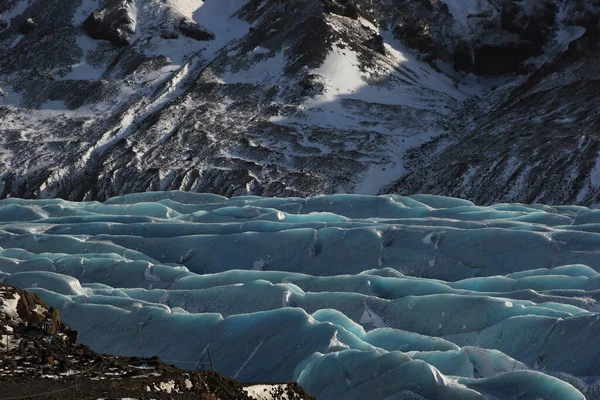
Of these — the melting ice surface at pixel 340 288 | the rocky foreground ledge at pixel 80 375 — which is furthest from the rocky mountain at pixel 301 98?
the rocky foreground ledge at pixel 80 375

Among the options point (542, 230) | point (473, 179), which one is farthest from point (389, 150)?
point (542, 230)

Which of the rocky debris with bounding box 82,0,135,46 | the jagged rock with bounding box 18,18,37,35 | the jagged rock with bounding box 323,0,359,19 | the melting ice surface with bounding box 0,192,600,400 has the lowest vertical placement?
the jagged rock with bounding box 18,18,37,35

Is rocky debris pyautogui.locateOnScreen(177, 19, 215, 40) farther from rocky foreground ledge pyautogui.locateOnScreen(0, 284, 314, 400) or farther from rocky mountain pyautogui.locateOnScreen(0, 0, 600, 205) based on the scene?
rocky foreground ledge pyautogui.locateOnScreen(0, 284, 314, 400)

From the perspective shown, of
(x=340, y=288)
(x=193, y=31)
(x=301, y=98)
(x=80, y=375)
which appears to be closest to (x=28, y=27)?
(x=193, y=31)

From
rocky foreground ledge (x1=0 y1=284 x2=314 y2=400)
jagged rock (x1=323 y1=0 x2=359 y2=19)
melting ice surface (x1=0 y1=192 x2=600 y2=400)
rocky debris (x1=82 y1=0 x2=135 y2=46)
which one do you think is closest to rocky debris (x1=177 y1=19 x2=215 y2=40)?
rocky debris (x1=82 y1=0 x2=135 y2=46)

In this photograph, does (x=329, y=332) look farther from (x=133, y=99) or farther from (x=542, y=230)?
(x=133, y=99)

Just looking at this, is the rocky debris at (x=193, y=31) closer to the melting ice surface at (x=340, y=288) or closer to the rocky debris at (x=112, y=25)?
the rocky debris at (x=112, y=25)
